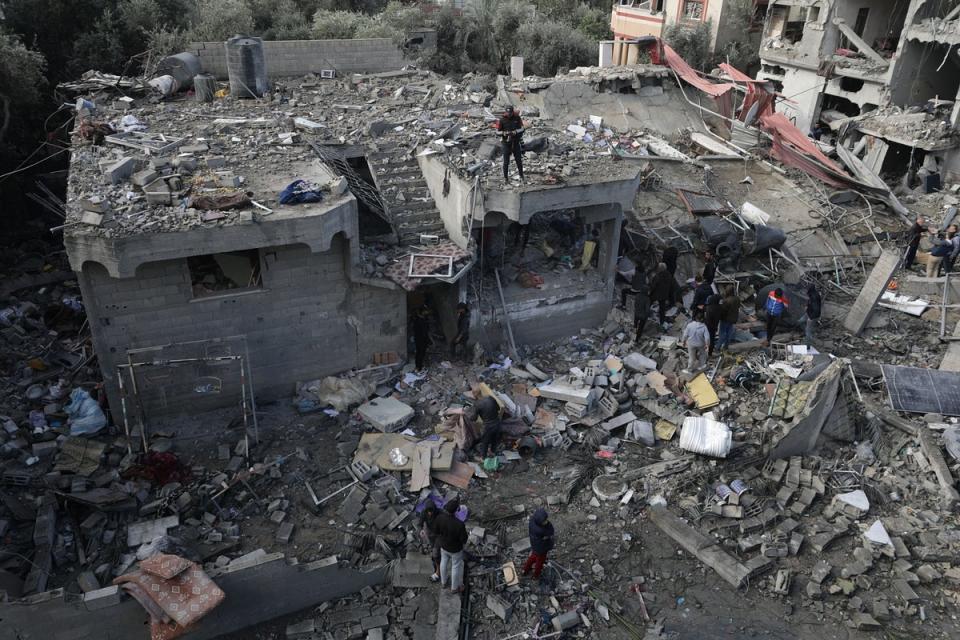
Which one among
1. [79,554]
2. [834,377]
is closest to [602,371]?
[834,377]

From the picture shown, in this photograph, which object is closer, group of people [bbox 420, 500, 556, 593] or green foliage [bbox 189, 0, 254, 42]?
group of people [bbox 420, 500, 556, 593]

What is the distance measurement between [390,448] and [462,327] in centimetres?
268

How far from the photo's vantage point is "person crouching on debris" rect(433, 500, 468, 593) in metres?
7.96

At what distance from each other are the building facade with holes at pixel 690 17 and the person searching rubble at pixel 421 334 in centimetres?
2399

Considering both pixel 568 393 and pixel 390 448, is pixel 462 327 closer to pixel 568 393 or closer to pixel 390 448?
pixel 568 393

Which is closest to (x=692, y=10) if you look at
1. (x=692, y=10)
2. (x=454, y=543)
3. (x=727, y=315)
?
(x=692, y=10)

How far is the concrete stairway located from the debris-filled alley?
0.07 m

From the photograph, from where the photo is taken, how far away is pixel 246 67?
17.0m

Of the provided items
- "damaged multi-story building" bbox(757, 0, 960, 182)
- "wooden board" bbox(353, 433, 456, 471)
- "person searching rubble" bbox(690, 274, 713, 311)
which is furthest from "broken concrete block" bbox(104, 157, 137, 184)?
"damaged multi-story building" bbox(757, 0, 960, 182)

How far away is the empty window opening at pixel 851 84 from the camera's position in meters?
28.7

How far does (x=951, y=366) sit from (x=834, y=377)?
355 cm

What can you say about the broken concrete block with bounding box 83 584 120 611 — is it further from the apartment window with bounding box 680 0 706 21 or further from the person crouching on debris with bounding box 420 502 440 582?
the apartment window with bounding box 680 0 706 21

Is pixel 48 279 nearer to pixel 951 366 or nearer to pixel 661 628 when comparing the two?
pixel 661 628

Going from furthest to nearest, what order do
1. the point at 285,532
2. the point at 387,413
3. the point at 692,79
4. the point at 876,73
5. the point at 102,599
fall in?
1. the point at 876,73
2. the point at 692,79
3. the point at 387,413
4. the point at 285,532
5. the point at 102,599
